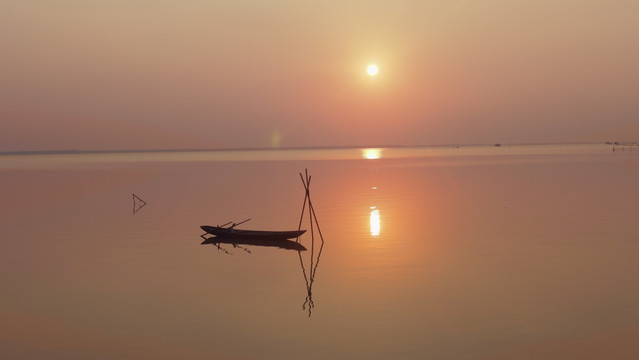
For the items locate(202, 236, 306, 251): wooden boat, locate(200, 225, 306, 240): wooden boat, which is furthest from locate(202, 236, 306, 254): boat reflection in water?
locate(200, 225, 306, 240): wooden boat

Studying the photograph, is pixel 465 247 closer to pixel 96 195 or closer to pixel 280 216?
pixel 280 216

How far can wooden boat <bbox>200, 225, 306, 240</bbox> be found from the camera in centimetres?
4359

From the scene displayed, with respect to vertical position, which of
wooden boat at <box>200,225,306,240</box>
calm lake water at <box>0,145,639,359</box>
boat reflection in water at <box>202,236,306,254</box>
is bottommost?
calm lake water at <box>0,145,639,359</box>

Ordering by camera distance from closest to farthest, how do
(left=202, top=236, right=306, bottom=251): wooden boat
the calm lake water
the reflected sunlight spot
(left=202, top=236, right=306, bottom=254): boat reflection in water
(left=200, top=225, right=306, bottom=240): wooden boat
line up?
the calm lake water, (left=202, top=236, right=306, bottom=254): boat reflection in water, (left=202, top=236, right=306, bottom=251): wooden boat, (left=200, top=225, right=306, bottom=240): wooden boat, the reflected sunlight spot

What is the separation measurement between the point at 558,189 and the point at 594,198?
13433 mm

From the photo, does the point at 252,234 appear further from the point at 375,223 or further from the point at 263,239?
the point at 375,223

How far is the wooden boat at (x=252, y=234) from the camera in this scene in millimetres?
43594

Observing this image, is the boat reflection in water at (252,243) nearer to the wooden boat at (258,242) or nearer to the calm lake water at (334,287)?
the wooden boat at (258,242)

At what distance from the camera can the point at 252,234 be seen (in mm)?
44562

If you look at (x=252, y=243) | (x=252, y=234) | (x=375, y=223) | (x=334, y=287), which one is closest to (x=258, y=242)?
(x=252, y=243)

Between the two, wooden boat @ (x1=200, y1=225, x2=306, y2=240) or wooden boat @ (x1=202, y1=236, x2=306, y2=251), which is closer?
wooden boat @ (x1=202, y1=236, x2=306, y2=251)

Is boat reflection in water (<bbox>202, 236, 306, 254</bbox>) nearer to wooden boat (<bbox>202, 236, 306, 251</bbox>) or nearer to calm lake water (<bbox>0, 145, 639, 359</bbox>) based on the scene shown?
wooden boat (<bbox>202, 236, 306, 251</bbox>)

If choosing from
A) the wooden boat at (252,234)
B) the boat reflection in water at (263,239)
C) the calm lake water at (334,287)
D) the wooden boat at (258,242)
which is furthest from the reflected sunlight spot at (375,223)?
the wooden boat at (258,242)

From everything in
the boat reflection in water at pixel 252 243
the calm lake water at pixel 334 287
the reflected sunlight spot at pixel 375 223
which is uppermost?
the reflected sunlight spot at pixel 375 223
